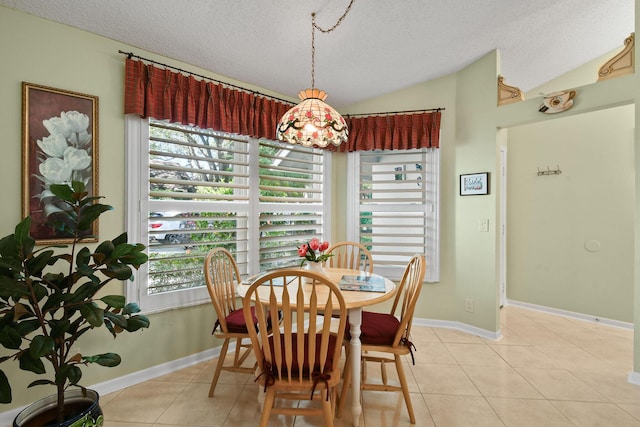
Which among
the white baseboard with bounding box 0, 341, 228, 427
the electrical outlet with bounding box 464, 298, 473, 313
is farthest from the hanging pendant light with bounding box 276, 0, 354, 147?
the electrical outlet with bounding box 464, 298, 473, 313

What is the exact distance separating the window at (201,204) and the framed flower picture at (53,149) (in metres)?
0.24

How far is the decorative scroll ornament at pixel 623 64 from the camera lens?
2404mm

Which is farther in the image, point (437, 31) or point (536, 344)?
Answer: point (536, 344)

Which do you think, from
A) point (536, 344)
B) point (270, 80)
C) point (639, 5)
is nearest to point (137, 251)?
point (270, 80)

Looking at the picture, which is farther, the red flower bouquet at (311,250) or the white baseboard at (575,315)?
the white baseboard at (575,315)

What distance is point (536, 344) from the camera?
10.1ft

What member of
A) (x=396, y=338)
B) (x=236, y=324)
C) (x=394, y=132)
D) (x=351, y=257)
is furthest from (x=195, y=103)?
(x=396, y=338)

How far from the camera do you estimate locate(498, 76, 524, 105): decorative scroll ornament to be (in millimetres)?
3034

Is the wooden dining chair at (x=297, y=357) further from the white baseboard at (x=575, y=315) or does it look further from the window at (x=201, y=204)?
the white baseboard at (x=575, y=315)

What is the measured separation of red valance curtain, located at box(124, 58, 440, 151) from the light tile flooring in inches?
77.3

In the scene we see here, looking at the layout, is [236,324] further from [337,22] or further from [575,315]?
[575,315]

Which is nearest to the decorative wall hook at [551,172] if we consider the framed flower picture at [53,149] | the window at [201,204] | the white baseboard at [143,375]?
the window at [201,204]

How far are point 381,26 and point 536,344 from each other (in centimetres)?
315

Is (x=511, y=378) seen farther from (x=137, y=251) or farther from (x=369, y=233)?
(x=137, y=251)
